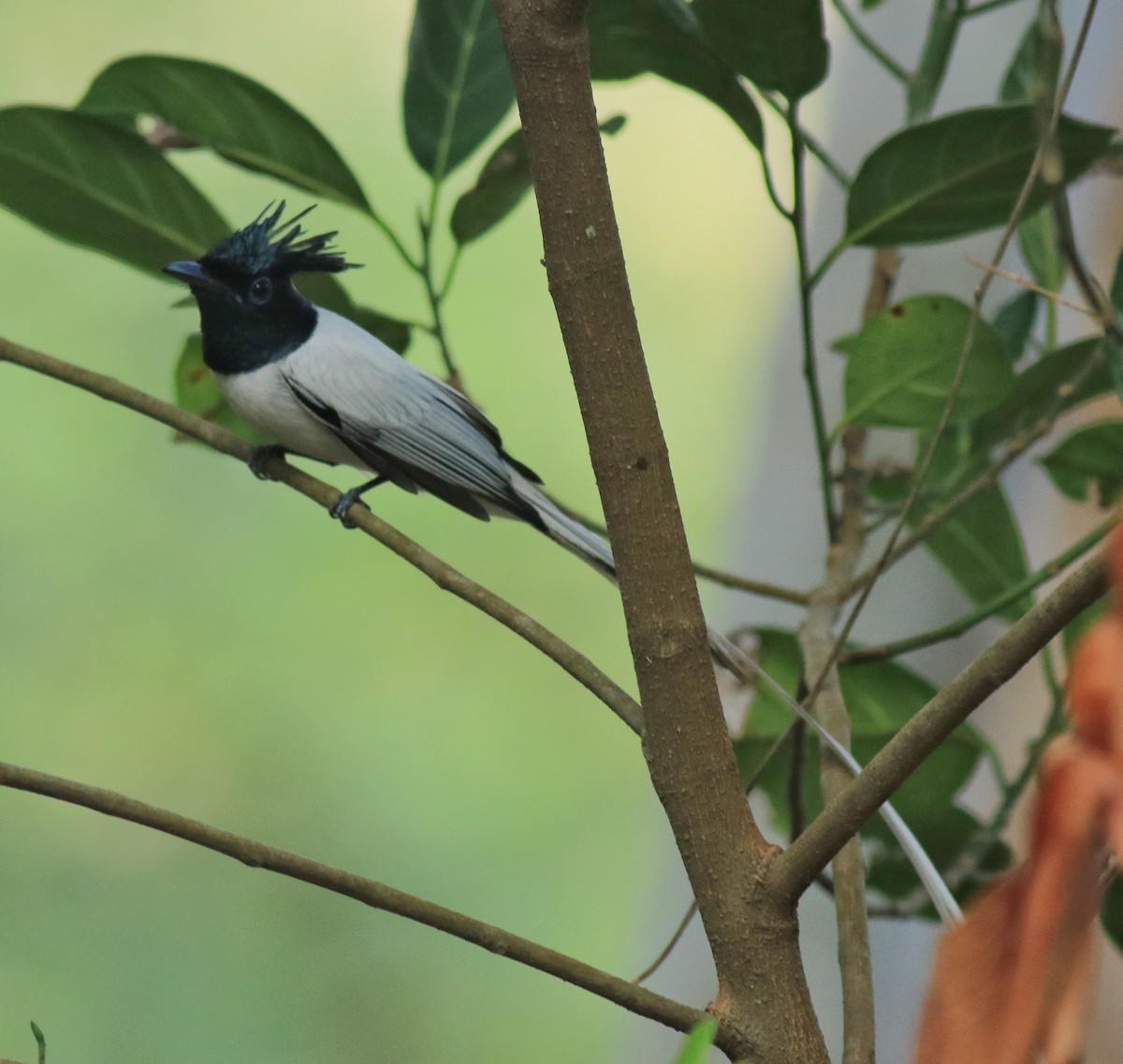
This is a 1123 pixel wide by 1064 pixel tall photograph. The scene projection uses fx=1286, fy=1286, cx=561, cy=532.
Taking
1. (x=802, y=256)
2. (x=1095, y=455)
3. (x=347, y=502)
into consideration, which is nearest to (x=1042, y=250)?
(x=1095, y=455)

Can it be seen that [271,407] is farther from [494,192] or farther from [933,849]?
[933,849]

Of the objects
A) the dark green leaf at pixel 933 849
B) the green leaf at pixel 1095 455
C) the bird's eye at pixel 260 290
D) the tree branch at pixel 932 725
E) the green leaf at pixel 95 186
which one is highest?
the green leaf at pixel 1095 455

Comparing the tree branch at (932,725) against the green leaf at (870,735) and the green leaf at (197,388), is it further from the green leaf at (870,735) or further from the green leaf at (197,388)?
the green leaf at (197,388)

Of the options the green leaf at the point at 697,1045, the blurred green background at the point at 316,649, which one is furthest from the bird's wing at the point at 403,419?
the blurred green background at the point at 316,649

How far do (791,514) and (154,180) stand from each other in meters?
0.86

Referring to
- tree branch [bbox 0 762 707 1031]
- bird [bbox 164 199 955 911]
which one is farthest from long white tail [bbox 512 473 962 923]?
tree branch [bbox 0 762 707 1031]

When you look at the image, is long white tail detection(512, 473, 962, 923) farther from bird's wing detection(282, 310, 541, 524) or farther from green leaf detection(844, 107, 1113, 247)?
green leaf detection(844, 107, 1113, 247)

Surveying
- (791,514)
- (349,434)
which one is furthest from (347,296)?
(791,514)

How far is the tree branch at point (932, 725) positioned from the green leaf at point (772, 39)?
0.49 metres

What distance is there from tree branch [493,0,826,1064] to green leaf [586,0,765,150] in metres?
0.33

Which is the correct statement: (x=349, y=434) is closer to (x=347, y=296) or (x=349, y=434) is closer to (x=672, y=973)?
(x=347, y=296)

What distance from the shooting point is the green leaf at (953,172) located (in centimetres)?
78

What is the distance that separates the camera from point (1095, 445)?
0.94 meters

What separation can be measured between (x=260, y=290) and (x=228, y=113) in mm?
200
